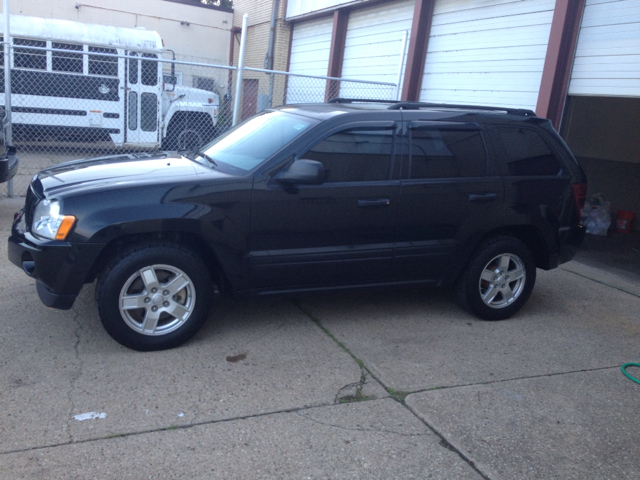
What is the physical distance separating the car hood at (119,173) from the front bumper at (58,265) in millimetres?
388

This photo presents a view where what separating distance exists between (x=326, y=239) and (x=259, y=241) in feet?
1.75

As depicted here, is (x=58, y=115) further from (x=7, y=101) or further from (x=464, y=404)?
(x=464, y=404)

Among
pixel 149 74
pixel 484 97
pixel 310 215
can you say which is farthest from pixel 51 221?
pixel 149 74

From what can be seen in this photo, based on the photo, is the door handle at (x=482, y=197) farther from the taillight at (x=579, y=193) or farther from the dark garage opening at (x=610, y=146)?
the dark garage opening at (x=610, y=146)

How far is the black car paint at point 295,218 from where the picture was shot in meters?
3.85

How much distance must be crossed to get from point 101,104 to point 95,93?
265mm

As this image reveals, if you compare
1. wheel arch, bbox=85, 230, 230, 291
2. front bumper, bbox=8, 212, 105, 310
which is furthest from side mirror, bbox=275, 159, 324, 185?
front bumper, bbox=8, 212, 105, 310

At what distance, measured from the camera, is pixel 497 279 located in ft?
16.8

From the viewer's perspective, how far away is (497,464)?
10.2 ft

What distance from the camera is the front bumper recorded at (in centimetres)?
376

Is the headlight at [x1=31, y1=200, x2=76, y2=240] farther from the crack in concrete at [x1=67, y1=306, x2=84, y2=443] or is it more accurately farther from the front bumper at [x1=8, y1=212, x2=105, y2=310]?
the crack in concrete at [x1=67, y1=306, x2=84, y2=443]

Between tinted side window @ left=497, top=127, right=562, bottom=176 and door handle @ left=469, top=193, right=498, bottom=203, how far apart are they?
11.7 inches

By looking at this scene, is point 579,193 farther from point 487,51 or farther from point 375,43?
point 375,43

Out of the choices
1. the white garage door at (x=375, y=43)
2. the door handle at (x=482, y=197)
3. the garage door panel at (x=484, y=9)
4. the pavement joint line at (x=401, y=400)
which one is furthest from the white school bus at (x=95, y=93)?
the door handle at (x=482, y=197)
